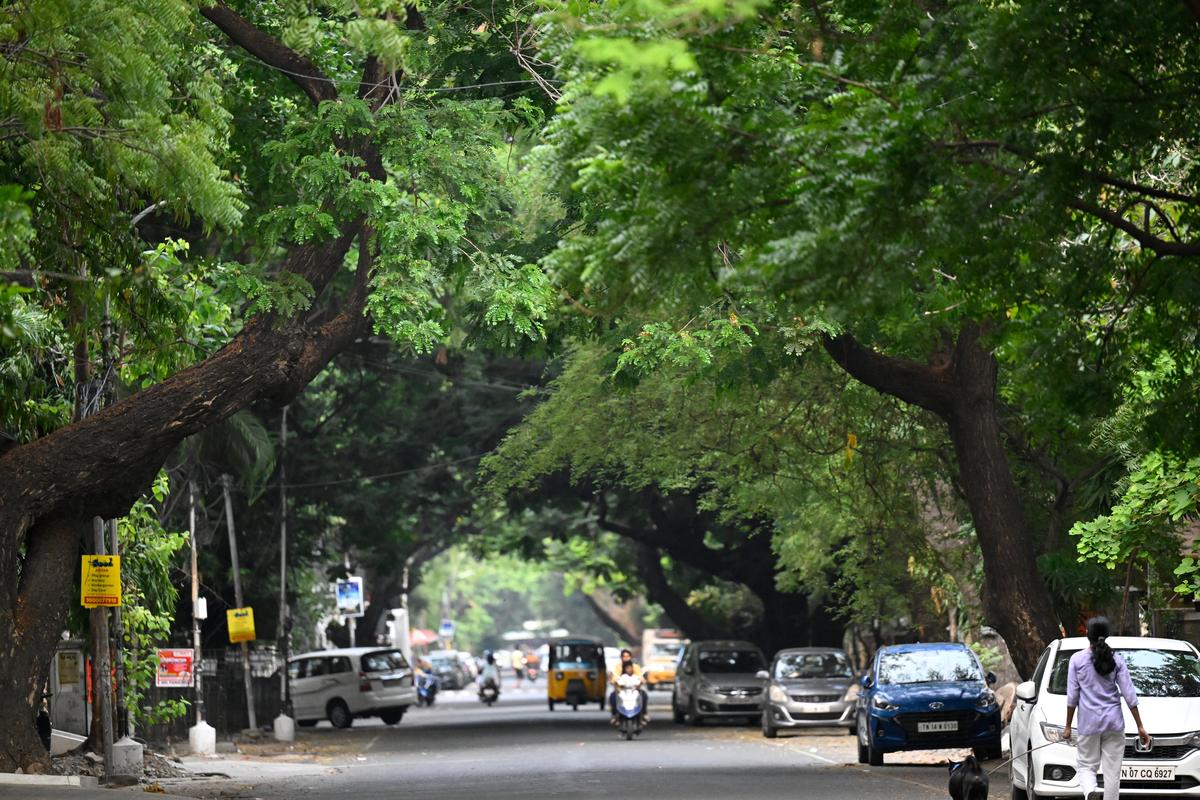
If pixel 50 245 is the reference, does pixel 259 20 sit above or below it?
above

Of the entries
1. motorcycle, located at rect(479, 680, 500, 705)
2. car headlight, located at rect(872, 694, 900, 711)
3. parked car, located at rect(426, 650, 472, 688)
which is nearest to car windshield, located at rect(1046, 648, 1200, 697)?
car headlight, located at rect(872, 694, 900, 711)

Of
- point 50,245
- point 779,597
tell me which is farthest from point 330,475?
point 50,245

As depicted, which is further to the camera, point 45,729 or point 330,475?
point 330,475

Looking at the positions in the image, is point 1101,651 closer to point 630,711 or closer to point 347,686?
point 630,711

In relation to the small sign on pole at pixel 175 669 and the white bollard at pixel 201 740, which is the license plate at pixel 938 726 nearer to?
the small sign on pole at pixel 175 669

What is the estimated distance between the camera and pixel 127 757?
65.6 ft

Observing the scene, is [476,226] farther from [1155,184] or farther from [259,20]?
[1155,184]

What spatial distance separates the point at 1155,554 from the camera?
776 inches

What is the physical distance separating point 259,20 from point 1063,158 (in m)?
11.8

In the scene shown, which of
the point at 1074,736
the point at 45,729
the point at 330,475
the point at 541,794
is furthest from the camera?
the point at 330,475

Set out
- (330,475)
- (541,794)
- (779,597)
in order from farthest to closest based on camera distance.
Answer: (779,597)
(330,475)
(541,794)

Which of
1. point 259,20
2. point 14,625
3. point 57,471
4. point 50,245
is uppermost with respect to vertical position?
point 259,20

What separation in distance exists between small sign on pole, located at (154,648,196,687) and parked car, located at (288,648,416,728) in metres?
16.9

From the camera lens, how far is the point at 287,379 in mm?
18516
